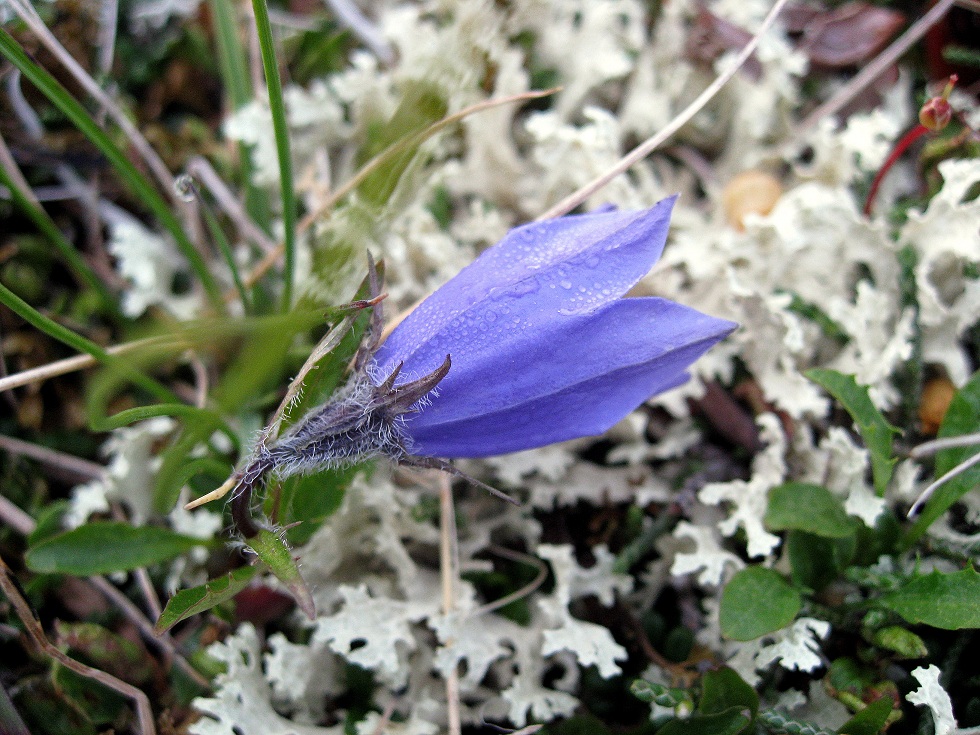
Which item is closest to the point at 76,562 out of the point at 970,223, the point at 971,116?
the point at 970,223

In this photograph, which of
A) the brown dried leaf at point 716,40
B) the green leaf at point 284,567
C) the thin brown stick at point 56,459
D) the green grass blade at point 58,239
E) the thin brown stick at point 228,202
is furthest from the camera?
the brown dried leaf at point 716,40

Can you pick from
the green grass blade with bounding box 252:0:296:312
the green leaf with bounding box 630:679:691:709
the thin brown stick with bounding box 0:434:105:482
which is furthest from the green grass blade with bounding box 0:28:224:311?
the green leaf with bounding box 630:679:691:709

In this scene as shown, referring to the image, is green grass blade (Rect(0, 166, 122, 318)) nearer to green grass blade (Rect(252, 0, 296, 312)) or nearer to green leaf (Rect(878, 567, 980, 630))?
green grass blade (Rect(252, 0, 296, 312))

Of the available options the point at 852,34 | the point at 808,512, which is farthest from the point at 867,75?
the point at 808,512

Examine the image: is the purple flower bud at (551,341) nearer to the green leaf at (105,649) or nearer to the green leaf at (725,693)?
the green leaf at (725,693)

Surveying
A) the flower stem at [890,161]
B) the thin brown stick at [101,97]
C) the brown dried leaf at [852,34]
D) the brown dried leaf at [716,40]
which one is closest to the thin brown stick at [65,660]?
the thin brown stick at [101,97]

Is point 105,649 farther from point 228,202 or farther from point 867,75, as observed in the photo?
point 867,75
